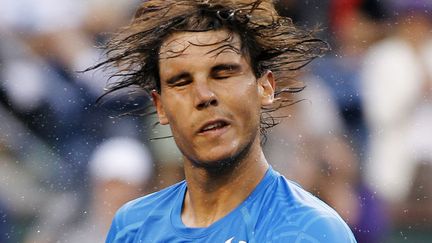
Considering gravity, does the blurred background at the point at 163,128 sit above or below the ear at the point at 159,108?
below

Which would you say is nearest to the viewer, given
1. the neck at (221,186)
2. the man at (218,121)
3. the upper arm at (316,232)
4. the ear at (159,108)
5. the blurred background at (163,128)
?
the upper arm at (316,232)

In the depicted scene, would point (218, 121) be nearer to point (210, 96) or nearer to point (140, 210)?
point (210, 96)

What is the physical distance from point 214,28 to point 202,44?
95 millimetres

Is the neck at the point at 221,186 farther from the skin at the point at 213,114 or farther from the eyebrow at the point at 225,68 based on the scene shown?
the eyebrow at the point at 225,68

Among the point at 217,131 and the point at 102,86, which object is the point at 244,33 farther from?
the point at 102,86

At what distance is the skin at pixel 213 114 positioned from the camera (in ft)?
9.13

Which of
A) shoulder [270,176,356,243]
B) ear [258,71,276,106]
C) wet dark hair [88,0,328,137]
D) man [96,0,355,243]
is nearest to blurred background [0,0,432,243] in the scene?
wet dark hair [88,0,328,137]

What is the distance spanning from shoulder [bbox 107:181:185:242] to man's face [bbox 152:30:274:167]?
28 cm

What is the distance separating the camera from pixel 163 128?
→ 17.4 ft

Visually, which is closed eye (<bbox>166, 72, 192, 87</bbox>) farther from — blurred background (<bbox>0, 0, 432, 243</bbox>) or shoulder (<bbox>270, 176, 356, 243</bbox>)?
blurred background (<bbox>0, 0, 432, 243</bbox>)

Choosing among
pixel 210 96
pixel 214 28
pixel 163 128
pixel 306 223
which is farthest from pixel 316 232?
pixel 163 128

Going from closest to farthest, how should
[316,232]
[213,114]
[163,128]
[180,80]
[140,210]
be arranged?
[316,232]
[213,114]
[180,80]
[140,210]
[163,128]

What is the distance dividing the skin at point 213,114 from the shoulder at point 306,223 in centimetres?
20

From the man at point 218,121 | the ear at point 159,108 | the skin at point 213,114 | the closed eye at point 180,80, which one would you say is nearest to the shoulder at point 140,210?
the man at point 218,121
